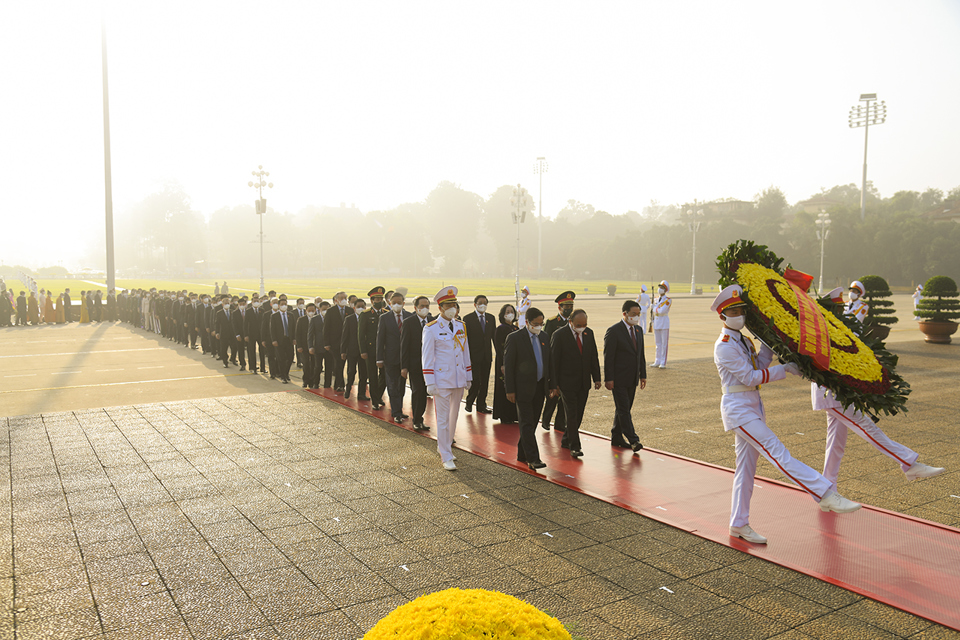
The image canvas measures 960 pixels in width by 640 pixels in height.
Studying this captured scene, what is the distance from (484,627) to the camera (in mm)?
1946

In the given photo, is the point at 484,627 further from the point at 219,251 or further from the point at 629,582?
the point at 219,251

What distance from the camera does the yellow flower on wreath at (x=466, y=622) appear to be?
192 cm

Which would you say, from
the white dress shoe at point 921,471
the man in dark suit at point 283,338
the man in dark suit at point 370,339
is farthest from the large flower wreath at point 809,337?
the man in dark suit at point 283,338

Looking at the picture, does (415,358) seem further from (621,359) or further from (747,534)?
(747,534)

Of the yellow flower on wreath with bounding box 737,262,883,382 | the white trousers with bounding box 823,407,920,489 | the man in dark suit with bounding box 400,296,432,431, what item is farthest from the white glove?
the man in dark suit with bounding box 400,296,432,431

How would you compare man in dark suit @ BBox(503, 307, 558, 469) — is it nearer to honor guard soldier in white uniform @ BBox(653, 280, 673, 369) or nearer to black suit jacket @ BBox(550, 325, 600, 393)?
black suit jacket @ BBox(550, 325, 600, 393)

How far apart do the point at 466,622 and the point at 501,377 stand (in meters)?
9.24

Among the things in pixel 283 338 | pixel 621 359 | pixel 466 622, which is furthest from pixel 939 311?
pixel 466 622

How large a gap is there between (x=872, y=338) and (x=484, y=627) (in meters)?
5.44

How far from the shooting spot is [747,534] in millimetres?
5414

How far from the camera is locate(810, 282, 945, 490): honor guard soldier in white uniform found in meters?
5.80

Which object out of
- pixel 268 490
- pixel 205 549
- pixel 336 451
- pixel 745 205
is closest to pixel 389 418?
pixel 336 451

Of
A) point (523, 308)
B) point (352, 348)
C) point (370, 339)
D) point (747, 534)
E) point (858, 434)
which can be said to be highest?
point (523, 308)

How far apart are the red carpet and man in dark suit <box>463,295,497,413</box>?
2572 mm
